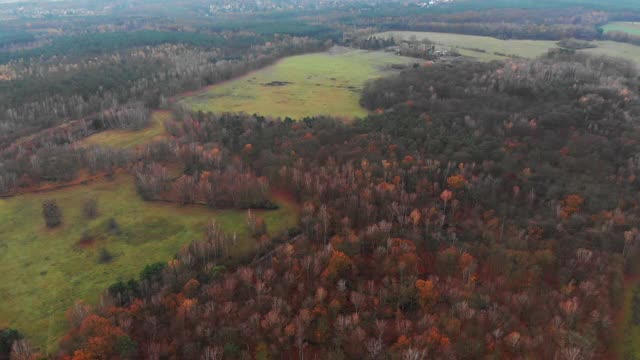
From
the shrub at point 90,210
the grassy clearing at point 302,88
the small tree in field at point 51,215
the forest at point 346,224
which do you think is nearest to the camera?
the forest at point 346,224

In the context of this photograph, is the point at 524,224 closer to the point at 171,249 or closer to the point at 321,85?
the point at 171,249

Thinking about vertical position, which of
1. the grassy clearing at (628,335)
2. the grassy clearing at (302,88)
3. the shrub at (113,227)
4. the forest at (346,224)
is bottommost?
the grassy clearing at (628,335)

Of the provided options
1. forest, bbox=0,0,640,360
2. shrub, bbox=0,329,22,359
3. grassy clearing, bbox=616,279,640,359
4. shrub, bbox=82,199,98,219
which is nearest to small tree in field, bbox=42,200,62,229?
forest, bbox=0,0,640,360

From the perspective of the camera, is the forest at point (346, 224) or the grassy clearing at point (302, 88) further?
the grassy clearing at point (302, 88)

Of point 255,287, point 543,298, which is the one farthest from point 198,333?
point 543,298

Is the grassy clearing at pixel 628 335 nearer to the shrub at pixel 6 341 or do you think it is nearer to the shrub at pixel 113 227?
the shrub at pixel 6 341

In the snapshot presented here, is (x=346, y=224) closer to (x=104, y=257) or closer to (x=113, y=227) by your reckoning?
(x=104, y=257)

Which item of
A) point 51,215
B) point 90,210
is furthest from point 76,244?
point 51,215

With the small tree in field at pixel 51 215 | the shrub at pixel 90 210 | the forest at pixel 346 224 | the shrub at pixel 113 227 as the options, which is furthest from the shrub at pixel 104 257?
the small tree in field at pixel 51 215
